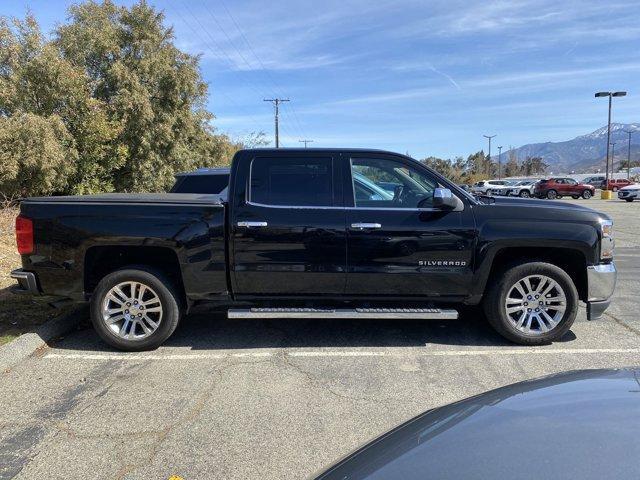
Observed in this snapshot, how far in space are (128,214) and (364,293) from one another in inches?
94.5

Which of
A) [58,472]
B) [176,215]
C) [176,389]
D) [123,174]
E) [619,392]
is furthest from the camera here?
[123,174]

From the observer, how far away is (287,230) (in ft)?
16.9

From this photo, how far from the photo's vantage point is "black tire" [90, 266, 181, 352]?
5.21 metres

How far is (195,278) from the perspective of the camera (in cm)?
521

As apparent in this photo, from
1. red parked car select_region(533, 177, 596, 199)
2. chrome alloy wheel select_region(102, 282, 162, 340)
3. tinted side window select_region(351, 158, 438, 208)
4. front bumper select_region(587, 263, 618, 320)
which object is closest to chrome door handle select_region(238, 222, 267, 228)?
tinted side window select_region(351, 158, 438, 208)

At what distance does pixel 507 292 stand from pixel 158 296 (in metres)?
3.41

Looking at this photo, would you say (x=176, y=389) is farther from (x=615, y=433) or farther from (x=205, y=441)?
(x=615, y=433)

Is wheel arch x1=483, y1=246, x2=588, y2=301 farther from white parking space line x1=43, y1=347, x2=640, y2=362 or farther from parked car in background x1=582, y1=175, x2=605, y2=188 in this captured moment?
parked car in background x1=582, y1=175, x2=605, y2=188

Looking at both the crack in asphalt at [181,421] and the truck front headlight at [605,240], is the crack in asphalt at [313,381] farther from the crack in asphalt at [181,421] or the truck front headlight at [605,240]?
the truck front headlight at [605,240]

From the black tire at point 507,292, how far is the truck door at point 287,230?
4.98 ft

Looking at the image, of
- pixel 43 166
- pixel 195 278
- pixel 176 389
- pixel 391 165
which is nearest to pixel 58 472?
pixel 176 389

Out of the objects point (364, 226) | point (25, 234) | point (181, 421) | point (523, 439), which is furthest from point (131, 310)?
point (523, 439)

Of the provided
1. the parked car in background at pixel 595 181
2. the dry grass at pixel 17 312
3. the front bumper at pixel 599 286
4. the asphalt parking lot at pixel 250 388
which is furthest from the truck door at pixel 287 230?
the parked car in background at pixel 595 181

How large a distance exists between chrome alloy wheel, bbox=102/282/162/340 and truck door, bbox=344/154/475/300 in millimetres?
1945
